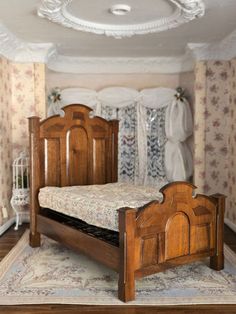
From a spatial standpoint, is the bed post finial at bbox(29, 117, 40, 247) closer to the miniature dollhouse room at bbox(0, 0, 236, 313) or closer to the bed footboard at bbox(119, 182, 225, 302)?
the miniature dollhouse room at bbox(0, 0, 236, 313)

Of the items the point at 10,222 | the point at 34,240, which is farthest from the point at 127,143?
the point at 34,240

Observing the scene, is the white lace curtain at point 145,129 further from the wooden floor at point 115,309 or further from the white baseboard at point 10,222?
the wooden floor at point 115,309

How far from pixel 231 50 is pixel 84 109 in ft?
6.63

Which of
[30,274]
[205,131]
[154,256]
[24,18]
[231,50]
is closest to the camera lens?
[154,256]

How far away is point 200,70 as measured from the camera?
4.75 metres

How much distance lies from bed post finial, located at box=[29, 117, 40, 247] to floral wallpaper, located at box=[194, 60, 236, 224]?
85.3 inches

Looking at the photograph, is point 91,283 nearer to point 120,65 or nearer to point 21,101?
point 21,101

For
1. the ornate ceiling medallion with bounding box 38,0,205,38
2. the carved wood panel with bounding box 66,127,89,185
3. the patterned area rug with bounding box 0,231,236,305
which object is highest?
the ornate ceiling medallion with bounding box 38,0,205,38

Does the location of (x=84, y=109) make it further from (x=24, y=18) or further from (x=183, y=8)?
(x=183, y=8)

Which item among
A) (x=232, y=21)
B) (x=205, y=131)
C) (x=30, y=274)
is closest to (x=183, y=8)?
(x=232, y=21)

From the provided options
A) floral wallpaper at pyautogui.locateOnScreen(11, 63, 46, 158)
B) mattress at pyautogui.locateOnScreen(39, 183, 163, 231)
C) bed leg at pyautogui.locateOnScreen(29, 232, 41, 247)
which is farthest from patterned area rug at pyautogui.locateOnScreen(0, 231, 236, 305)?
floral wallpaper at pyautogui.locateOnScreen(11, 63, 46, 158)

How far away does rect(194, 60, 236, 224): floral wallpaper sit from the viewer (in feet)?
15.6

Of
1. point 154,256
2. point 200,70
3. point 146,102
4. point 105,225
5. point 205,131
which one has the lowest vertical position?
point 154,256

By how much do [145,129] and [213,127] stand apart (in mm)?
1109
